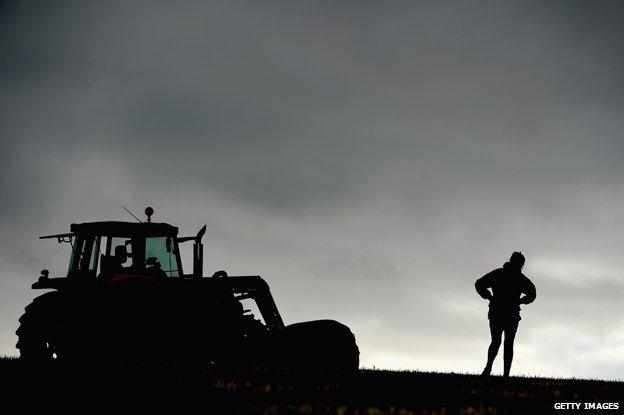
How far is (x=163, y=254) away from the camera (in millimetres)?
13828

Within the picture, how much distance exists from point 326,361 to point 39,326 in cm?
541

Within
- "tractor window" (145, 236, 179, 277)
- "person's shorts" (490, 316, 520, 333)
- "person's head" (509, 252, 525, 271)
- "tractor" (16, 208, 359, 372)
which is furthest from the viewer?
"tractor window" (145, 236, 179, 277)

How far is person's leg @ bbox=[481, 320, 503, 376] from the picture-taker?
13195mm

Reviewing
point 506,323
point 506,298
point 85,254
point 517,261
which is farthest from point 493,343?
point 85,254

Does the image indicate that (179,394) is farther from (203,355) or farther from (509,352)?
(509,352)

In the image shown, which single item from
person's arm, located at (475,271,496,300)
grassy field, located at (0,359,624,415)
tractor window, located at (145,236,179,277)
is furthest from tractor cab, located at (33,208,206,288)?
person's arm, located at (475,271,496,300)

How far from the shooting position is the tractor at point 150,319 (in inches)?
475

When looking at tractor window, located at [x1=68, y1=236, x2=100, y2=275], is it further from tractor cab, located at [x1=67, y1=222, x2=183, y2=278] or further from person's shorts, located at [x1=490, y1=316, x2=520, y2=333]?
person's shorts, located at [x1=490, y1=316, x2=520, y2=333]

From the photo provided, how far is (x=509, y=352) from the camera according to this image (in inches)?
526

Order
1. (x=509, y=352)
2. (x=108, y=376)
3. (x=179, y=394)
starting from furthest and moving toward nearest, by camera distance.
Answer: (x=509, y=352), (x=108, y=376), (x=179, y=394)

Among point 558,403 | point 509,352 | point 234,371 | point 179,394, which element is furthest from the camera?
point 509,352

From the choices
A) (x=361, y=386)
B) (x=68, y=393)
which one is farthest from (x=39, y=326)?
(x=361, y=386)

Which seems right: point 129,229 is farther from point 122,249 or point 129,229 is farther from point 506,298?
point 506,298

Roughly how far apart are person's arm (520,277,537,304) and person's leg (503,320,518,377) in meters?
0.45
